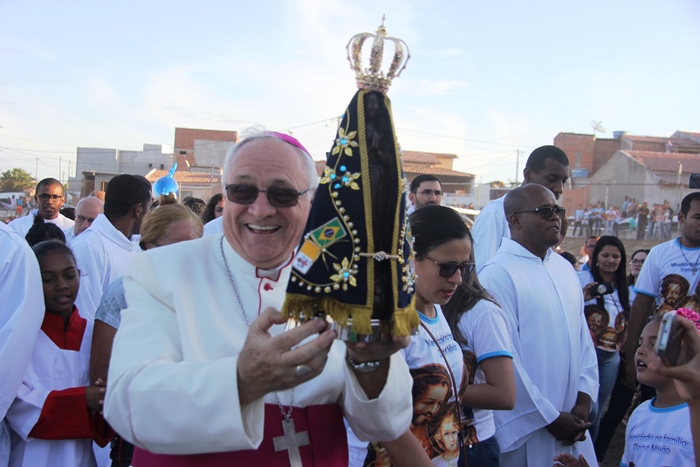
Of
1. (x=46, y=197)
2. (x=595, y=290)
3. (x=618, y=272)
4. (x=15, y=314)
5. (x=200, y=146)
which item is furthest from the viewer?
(x=200, y=146)

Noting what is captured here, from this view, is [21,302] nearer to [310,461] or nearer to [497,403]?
[310,461]

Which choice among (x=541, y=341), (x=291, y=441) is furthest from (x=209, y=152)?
(x=291, y=441)

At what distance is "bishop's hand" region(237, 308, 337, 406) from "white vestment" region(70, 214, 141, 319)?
9.95 ft

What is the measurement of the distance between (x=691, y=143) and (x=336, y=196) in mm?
58671

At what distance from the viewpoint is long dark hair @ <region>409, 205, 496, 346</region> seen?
312cm

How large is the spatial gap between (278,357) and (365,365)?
335mm

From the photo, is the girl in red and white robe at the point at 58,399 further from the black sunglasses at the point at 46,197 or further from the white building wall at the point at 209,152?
the white building wall at the point at 209,152

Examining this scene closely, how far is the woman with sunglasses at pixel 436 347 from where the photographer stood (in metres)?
2.77

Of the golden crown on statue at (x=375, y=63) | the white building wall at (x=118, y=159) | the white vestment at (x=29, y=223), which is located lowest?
the white vestment at (x=29, y=223)

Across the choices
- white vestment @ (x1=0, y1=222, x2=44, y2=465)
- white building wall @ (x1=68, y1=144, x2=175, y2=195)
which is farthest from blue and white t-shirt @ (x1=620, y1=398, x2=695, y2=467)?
white building wall @ (x1=68, y1=144, x2=175, y2=195)

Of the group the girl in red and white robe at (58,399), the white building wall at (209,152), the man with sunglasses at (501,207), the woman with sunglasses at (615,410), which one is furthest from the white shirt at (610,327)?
the white building wall at (209,152)

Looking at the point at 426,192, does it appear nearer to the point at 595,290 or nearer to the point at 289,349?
the point at 595,290

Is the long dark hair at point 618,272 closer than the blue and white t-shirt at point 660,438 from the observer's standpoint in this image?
No

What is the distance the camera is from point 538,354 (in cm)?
392
